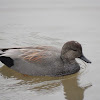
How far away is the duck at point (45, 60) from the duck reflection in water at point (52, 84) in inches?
6.2

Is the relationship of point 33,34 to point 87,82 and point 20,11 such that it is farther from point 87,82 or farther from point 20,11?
point 87,82

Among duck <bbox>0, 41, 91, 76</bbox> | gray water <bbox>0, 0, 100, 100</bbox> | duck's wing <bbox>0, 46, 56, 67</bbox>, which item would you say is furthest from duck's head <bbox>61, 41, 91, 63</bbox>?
gray water <bbox>0, 0, 100, 100</bbox>

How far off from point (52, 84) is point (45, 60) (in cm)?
76

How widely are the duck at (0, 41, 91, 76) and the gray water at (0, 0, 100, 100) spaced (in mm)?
180

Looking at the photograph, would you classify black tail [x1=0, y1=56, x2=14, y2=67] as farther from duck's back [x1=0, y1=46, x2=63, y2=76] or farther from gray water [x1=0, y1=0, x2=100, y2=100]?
gray water [x1=0, y1=0, x2=100, y2=100]

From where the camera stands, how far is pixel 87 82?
8.23 meters

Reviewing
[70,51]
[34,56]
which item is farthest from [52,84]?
[70,51]

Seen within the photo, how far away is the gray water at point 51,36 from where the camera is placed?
25.2 ft

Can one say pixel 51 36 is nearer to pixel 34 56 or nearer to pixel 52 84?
pixel 34 56

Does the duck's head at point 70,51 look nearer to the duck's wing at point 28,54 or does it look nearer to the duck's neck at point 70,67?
the duck's neck at point 70,67

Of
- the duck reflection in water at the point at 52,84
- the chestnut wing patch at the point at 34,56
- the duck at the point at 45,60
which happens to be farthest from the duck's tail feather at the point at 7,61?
the chestnut wing patch at the point at 34,56

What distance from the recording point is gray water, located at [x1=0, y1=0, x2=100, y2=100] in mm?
7695

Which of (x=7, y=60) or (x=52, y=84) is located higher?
(x=7, y=60)

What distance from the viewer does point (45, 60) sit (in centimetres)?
860
